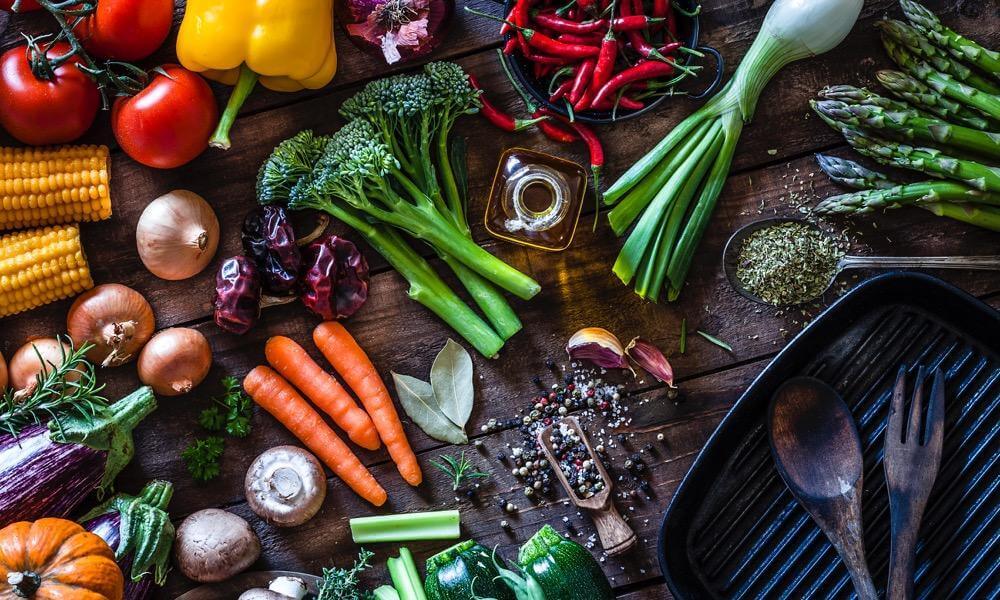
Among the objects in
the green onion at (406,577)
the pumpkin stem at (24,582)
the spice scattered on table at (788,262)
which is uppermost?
the spice scattered on table at (788,262)

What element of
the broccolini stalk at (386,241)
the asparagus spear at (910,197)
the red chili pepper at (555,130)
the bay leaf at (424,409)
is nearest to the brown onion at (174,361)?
the broccolini stalk at (386,241)

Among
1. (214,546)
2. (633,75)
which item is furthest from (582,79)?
(214,546)

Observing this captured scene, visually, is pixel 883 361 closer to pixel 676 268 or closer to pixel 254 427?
pixel 676 268

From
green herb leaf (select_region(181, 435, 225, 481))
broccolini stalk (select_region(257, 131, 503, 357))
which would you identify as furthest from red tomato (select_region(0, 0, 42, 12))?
green herb leaf (select_region(181, 435, 225, 481))

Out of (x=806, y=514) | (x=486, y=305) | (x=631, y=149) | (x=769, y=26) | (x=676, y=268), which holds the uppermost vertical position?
(x=769, y=26)

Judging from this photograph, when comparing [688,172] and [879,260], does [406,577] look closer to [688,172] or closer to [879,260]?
[688,172]

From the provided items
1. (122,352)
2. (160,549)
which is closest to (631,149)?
(122,352)

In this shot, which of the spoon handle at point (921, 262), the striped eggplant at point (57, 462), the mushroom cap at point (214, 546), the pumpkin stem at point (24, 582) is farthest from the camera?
the spoon handle at point (921, 262)

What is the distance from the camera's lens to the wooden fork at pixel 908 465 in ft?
6.61

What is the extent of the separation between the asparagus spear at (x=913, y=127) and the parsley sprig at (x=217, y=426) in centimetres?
178

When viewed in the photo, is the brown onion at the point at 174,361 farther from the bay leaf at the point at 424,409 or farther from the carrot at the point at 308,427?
the bay leaf at the point at 424,409

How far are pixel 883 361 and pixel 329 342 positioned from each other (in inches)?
58.1

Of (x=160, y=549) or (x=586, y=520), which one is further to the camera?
(x=586, y=520)

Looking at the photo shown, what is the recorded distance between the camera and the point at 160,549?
6.96 feet
